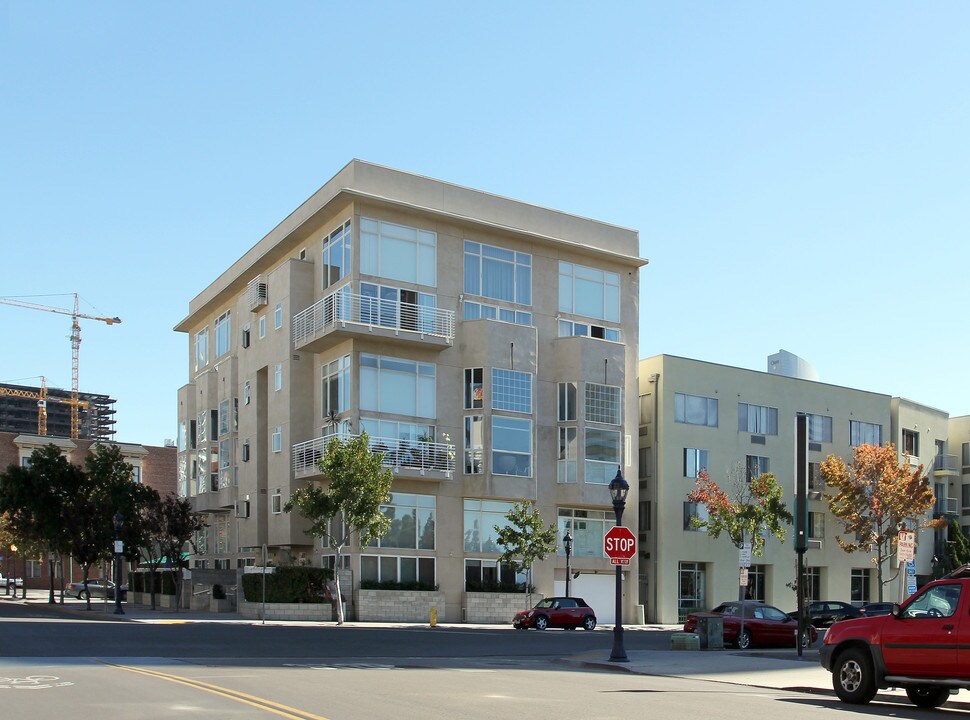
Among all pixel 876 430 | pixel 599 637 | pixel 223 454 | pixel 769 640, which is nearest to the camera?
pixel 769 640

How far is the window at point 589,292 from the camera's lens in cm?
5478

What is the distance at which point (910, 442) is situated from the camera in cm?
7100

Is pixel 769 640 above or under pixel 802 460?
under

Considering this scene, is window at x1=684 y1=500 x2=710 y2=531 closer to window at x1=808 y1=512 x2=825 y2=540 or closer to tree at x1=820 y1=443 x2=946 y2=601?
tree at x1=820 y1=443 x2=946 y2=601

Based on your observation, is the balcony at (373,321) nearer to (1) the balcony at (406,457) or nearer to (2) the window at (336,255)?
(2) the window at (336,255)

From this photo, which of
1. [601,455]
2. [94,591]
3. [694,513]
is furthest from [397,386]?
[94,591]

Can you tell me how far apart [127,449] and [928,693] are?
99.2 metres

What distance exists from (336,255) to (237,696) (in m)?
36.4

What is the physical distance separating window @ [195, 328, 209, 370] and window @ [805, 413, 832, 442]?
3527 cm

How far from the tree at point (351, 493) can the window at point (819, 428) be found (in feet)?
95.9

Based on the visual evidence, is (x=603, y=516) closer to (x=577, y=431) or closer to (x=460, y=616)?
(x=577, y=431)

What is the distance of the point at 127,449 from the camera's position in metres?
107

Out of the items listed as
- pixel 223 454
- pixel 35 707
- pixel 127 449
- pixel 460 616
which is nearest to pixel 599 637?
pixel 460 616

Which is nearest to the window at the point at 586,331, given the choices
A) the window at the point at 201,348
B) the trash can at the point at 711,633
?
the window at the point at 201,348
